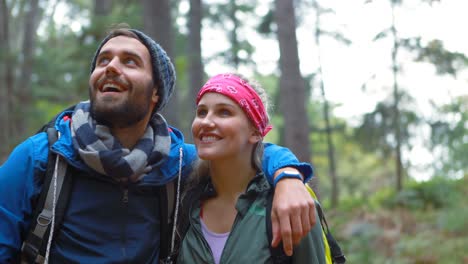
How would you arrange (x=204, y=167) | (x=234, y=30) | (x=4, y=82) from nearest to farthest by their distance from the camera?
(x=204, y=167)
(x=4, y=82)
(x=234, y=30)

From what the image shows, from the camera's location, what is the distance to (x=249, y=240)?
2664mm

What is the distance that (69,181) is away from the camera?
2678 mm

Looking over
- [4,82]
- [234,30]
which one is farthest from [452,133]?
[4,82]

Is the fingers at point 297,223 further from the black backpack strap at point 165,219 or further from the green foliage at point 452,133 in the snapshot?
the green foliage at point 452,133

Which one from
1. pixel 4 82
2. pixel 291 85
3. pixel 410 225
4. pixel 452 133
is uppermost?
pixel 4 82

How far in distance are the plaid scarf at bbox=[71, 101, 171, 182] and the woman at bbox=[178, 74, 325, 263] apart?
0.95 ft

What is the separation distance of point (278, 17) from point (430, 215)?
7678mm

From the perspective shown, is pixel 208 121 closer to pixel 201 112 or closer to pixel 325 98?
→ pixel 201 112

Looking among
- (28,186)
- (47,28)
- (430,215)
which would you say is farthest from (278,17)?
(47,28)

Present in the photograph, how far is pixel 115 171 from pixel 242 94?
89 cm

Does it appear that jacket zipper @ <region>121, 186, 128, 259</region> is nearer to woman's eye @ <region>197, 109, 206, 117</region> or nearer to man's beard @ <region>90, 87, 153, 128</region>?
man's beard @ <region>90, 87, 153, 128</region>

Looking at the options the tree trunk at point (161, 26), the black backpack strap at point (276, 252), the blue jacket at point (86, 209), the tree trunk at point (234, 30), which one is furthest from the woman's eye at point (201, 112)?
the tree trunk at point (234, 30)

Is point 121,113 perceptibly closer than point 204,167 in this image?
Yes

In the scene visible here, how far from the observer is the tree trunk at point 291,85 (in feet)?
26.3
